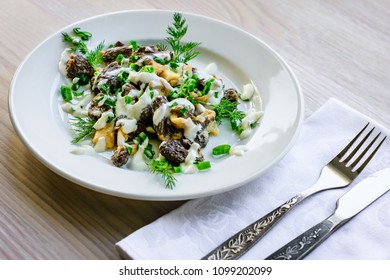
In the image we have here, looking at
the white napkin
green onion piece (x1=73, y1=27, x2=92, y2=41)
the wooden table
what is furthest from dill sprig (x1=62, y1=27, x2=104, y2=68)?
the white napkin

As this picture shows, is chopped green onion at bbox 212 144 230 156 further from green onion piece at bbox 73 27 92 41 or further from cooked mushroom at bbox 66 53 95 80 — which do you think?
green onion piece at bbox 73 27 92 41

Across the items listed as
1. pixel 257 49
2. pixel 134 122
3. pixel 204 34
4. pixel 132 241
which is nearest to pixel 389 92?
pixel 257 49

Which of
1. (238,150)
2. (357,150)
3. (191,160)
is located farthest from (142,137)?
(357,150)

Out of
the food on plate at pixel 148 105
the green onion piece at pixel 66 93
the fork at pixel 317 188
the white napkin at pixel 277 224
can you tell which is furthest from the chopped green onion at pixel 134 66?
the fork at pixel 317 188

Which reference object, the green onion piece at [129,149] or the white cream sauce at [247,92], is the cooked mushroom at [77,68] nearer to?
the green onion piece at [129,149]

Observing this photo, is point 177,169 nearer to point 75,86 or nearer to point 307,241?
point 307,241

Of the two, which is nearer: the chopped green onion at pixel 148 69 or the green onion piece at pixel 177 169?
the green onion piece at pixel 177 169
